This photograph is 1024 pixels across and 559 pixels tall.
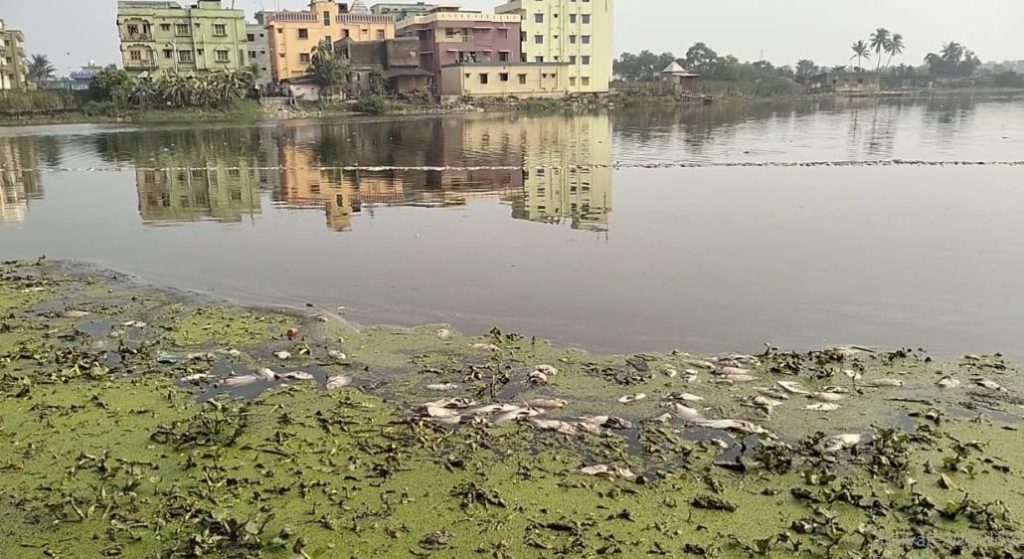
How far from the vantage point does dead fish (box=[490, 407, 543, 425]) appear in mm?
6328

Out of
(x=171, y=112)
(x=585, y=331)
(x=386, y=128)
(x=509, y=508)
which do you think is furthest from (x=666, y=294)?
(x=171, y=112)

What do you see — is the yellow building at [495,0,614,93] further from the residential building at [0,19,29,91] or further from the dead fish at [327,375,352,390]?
the dead fish at [327,375,352,390]

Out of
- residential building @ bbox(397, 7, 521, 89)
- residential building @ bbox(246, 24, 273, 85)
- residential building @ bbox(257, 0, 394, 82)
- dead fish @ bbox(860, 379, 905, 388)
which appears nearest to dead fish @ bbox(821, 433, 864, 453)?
dead fish @ bbox(860, 379, 905, 388)

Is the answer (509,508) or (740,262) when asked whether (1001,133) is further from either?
(509,508)

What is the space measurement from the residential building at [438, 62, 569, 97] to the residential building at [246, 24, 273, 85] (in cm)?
2037

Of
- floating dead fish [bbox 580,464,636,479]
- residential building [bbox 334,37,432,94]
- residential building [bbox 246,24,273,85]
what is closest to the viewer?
floating dead fish [bbox 580,464,636,479]

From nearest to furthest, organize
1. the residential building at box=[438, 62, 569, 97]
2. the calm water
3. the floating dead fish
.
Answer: the floating dead fish < the calm water < the residential building at box=[438, 62, 569, 97]

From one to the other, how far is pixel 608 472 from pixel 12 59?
94.0 metres

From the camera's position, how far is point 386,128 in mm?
47719

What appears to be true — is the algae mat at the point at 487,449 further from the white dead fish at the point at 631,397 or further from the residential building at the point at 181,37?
the residential building at the point at 181,37

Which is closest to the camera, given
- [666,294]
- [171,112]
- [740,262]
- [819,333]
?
[819,333]

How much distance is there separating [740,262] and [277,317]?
283 inches

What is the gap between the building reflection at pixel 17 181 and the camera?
61.1ft

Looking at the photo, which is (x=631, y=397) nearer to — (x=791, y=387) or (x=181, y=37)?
(x=791, y=387)
